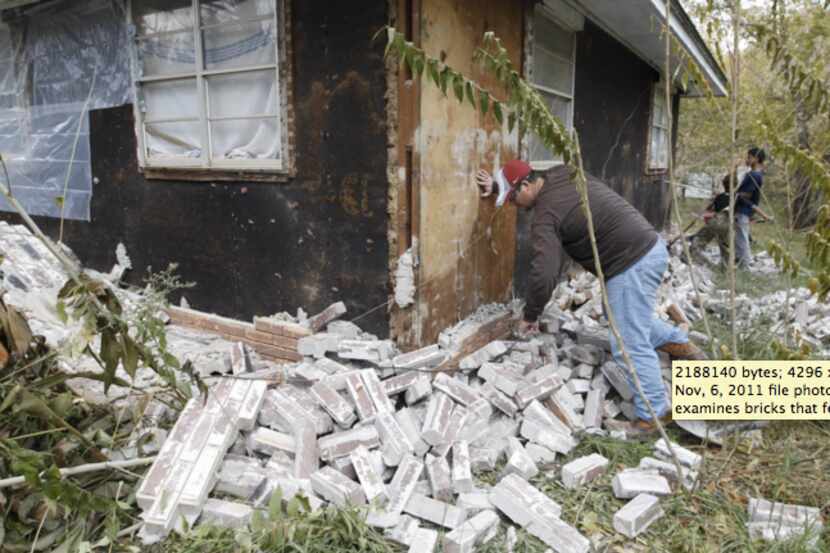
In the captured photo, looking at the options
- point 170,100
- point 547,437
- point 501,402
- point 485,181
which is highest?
point 170,100

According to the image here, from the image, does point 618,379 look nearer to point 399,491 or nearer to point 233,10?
point 399,491

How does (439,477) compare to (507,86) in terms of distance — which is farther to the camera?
(439,477)

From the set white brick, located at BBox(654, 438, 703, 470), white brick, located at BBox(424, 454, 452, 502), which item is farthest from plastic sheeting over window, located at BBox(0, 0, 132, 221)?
white brick, located at BBox(654, 438, 703, 470)

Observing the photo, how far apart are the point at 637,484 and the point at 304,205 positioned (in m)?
2.63

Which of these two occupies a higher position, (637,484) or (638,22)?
(638,22)

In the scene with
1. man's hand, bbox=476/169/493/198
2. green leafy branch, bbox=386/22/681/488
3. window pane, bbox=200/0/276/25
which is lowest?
man's hand, bbox=476/169/493/198

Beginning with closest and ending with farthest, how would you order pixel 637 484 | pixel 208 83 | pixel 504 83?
1. pixel 504 83
2. pixel 637 484
3. pixel 208 83

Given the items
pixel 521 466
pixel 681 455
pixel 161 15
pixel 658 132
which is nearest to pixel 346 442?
pixel 521 466

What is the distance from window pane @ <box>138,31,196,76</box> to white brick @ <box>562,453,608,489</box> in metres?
3.80

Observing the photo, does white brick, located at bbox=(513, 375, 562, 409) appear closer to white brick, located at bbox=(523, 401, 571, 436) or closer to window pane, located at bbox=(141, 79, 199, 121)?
white brick, located at bbox=(523, 401, 571, 436)

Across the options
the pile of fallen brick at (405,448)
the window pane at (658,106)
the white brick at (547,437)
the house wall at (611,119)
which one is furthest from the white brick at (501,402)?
the window pane at (658,106)

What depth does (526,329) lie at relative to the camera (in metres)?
3.79

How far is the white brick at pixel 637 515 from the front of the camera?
2.36m

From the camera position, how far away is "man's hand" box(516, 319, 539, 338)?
3680 millimetres
